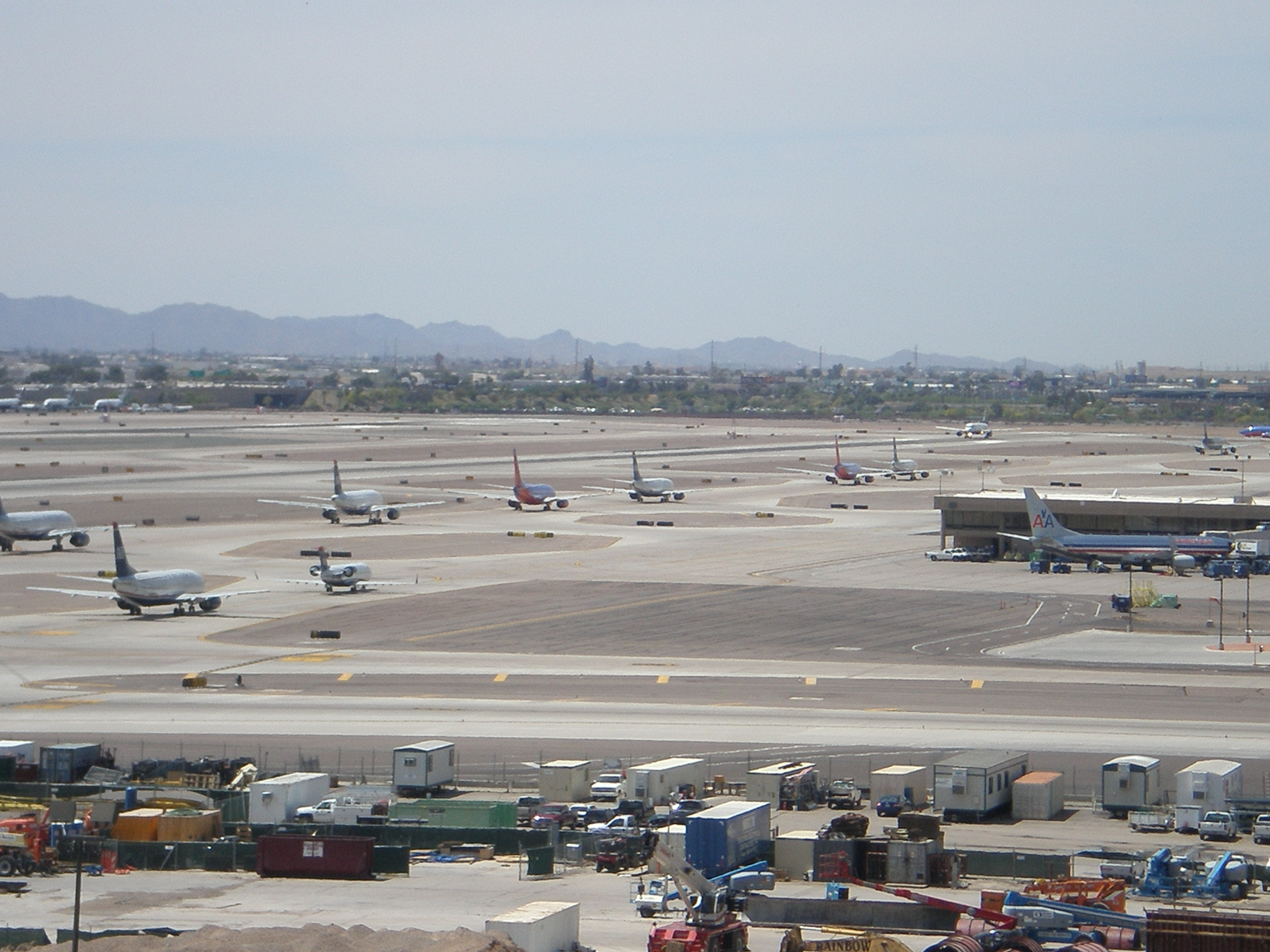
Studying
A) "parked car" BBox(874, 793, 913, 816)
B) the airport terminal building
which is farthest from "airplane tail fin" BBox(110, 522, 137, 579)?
the airport terminal building

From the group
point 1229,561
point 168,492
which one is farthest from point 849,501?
point 168,492

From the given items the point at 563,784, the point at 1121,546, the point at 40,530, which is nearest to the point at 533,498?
the point at 40,530

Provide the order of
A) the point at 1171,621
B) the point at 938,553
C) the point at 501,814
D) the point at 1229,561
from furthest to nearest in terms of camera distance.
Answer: the point at 938,553 → the point at 1229,561 → the point at 1171,621 → the point at 501,814

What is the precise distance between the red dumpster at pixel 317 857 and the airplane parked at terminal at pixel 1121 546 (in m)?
72.9

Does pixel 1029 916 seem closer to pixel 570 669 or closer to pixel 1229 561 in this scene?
pixel 570 669

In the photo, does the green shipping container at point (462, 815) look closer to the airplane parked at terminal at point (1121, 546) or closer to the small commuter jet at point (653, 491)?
the airplane parked at terminal at point (1121, 546)

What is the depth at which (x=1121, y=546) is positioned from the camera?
10281 cm

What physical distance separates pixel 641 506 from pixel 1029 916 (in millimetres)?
114584

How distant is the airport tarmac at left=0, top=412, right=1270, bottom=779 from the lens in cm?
5494

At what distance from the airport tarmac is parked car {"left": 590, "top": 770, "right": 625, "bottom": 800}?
4.28 meters

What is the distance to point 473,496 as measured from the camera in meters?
154

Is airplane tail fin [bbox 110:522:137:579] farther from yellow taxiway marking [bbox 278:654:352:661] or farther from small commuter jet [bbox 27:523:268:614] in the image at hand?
yellow taxiway marking [bbox 278:654:352:661]

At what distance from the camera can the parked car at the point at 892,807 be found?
44125mm

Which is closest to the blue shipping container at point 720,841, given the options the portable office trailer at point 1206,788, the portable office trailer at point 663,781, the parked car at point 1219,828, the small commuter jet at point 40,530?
the portable office trailer at point 663,781
